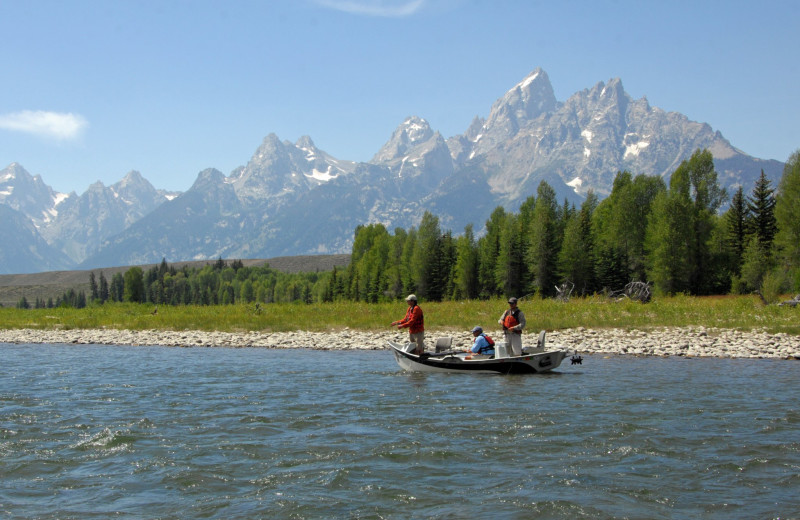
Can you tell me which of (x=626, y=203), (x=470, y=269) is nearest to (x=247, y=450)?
(x=626, y=203)

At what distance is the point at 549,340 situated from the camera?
32.9m

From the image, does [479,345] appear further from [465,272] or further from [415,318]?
[465,272]

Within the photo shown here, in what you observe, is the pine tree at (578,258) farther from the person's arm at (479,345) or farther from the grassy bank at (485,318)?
the person's arm at (479,345)

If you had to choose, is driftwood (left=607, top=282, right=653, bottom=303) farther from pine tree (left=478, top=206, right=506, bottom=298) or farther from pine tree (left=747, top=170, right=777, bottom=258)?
pine tree (left=478, top=206, right=506, bottom=298)

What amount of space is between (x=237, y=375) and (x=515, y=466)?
1469 cm

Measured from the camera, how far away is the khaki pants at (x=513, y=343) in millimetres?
22547

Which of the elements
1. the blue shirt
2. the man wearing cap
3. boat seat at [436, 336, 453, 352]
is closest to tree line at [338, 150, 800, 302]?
the blue shirt

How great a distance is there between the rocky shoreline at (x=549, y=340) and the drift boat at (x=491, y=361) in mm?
7009

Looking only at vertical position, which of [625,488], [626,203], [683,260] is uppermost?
[626,203]

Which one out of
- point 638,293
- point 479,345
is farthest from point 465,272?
point 479,345

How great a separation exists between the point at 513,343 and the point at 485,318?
1881 centimetres

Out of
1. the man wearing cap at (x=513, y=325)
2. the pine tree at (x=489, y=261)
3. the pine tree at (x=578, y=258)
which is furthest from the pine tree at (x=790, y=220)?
the man wearing cap at (x=513, y=325)

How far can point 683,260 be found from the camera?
62.8 m

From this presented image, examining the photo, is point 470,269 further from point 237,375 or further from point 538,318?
point 237,375
